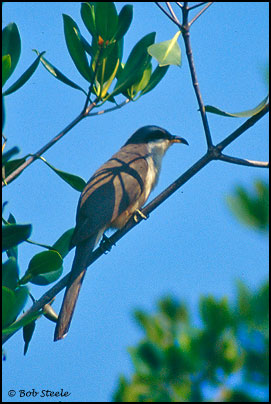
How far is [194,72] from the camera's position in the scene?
8.78 feet

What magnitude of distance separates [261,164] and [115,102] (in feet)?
3.46

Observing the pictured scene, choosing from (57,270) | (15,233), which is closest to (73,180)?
(57,270)

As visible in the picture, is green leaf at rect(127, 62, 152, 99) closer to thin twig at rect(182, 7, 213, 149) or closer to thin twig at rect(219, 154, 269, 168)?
thin twig at rect(182, 7, 213, 149)

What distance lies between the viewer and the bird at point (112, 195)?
3562mm

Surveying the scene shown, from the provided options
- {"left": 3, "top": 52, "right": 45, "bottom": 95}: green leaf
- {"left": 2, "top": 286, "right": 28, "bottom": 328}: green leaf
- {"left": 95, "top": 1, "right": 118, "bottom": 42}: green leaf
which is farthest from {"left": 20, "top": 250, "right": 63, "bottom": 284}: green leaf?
{"left": 95, "top": 1, "right": 118, "bottom": 42}: green leaf

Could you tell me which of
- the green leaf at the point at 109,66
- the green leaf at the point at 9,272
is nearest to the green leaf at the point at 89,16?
the green leaf at the point at 109,66

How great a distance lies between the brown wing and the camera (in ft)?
13.4

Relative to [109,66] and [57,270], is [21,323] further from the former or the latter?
[109,66]

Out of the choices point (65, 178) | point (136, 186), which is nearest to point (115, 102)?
point (65, 178)

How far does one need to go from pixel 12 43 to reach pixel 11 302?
1463mm

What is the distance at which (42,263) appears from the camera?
2643 mm

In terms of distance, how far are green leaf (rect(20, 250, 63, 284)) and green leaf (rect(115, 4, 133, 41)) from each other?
1319 mm

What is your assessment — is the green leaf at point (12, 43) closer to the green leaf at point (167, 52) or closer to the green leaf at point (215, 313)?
the green leaf at point (167, 52)

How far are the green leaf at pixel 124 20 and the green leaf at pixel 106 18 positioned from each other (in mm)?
68
